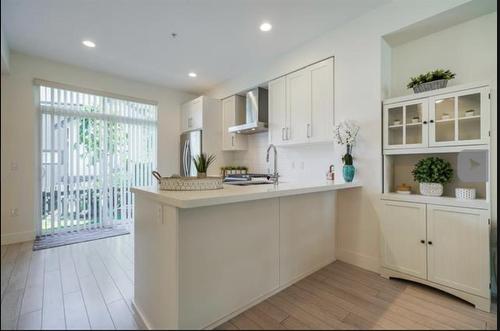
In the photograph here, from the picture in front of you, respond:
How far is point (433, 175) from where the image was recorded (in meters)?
1.87

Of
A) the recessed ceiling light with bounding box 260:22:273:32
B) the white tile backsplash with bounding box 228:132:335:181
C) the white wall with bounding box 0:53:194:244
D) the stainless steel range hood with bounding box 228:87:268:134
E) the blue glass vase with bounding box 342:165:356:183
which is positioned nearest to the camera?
the white wall with bounding box 0:53:194:244

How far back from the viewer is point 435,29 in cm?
204

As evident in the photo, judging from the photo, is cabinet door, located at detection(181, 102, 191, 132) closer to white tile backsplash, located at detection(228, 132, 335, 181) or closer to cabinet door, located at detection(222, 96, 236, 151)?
cabinet door, located at detection(222, 96, 236, 151)

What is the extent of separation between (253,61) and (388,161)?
2.15 meters

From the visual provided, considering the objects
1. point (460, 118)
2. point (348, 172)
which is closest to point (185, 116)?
point (348, 172)

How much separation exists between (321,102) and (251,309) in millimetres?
Answer: 2149

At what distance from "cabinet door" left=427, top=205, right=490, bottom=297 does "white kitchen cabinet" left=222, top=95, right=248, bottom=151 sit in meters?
2.70

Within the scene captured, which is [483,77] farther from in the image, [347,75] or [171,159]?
[171,159]

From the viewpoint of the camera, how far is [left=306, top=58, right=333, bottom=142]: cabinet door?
2547 millimetres

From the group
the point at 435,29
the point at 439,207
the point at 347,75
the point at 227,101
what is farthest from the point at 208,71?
the point at 439,207

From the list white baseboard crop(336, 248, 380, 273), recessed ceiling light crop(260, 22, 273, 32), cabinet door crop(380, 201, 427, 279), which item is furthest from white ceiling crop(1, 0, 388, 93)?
white baseboard crop(336, 248, 380, 273)

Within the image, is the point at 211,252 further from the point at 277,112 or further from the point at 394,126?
the point at 277,112

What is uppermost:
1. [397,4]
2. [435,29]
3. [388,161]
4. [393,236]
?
[397,4]

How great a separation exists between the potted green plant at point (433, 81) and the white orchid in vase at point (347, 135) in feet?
1.88
